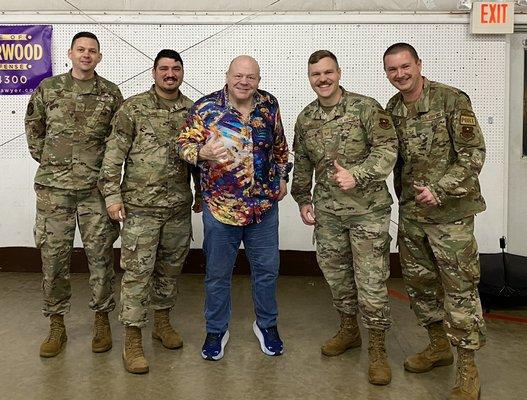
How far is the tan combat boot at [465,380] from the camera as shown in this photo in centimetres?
224

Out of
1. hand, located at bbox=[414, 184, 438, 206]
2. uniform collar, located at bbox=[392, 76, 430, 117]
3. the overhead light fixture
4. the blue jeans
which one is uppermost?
the overhead light fixture

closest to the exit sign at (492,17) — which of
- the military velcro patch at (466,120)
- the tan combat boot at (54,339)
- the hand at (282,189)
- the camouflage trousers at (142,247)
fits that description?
the military velcro patch at (466,120)

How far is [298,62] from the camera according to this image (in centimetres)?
404

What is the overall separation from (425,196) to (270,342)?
1161 mm

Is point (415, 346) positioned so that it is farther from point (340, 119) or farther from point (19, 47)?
point (19, 47)

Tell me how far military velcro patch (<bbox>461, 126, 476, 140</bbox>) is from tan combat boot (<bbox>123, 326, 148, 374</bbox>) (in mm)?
1825

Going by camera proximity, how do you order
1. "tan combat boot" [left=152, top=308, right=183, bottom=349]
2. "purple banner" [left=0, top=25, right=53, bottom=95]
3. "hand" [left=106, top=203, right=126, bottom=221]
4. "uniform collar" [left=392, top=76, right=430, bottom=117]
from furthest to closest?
"purple banner" [left=0, top=25, right=53, bottom=95] < "tan combat boot" [left=152, top=308, right=183, bottom=349] < "hand" [left=106, top=203, right=126, bottom=221] < "uniform collar" [left=392, top=76, right=430, bottom=117]

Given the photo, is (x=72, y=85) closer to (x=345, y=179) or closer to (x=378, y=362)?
(x=345, y=179)

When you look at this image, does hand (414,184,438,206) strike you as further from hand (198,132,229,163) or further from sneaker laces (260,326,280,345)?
sneaker laces (260,326,280,345)

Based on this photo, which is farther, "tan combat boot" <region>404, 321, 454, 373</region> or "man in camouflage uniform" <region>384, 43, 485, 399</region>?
"tan combat boot" <region>404, 321, 454, 373</region>

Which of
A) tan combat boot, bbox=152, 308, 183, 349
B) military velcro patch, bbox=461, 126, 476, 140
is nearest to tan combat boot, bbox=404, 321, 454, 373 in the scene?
military velcro patch, bbox=461, 126, 476, 140

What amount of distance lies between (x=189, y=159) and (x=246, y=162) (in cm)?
29

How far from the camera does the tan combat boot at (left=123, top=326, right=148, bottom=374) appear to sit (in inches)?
100

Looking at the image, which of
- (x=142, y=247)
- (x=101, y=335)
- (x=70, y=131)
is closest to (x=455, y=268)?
(x=142, y=247)
